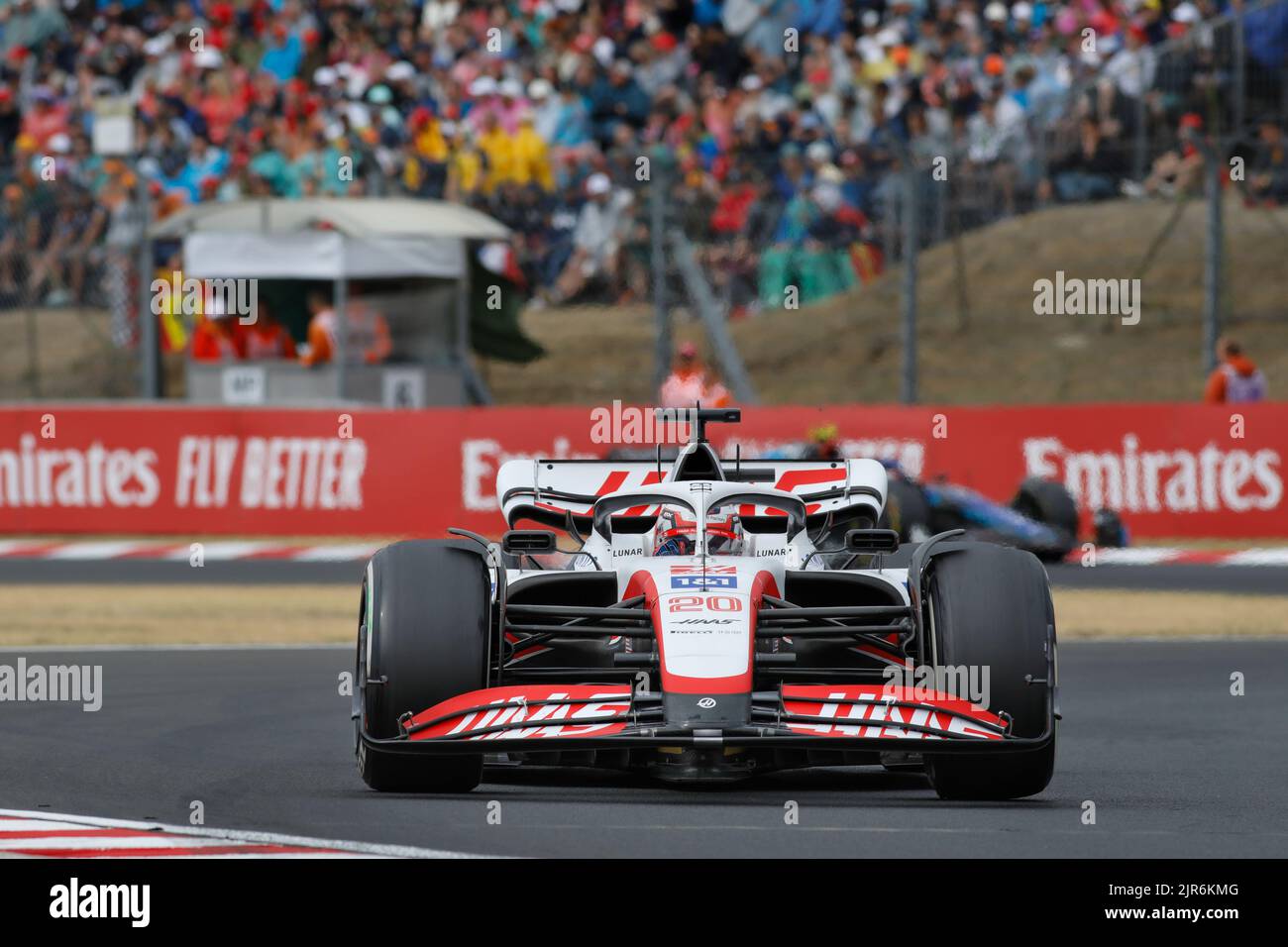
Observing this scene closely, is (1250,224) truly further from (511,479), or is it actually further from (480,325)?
(511,479)

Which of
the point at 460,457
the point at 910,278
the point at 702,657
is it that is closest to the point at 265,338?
the point at 460,457

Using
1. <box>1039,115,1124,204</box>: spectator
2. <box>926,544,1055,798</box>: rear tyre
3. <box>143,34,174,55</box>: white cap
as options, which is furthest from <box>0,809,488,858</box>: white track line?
<box>143,34,174,55</box>: white cap

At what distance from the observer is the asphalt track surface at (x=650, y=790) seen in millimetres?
7117

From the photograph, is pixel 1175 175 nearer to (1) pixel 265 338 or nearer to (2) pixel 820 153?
(2) pixel 820 153

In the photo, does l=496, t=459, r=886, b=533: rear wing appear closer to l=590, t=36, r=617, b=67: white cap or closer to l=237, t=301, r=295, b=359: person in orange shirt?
l=237, t=301, r=295, b=359: person in orange shirt

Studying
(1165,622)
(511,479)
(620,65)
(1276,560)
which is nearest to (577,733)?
(511,479)

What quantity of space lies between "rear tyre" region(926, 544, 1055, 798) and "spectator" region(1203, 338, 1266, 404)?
1297 cm

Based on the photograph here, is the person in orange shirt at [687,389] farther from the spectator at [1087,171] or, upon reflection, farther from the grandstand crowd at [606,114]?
the spectator at [1087,171]

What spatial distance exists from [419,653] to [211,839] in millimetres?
1255

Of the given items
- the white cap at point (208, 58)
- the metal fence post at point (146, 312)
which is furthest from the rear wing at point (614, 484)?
the white cap at point (208, 58)

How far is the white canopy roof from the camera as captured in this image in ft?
73.0

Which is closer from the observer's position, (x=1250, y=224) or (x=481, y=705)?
(x=481, y=705)

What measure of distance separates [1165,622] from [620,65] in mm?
10371

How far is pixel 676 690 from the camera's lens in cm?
773
